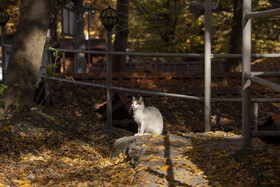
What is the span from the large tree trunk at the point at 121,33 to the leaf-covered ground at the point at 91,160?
8359mm

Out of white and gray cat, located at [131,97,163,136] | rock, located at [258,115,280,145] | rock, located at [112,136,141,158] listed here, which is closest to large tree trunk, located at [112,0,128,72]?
white and gray cat, located at [131,97,163,136]

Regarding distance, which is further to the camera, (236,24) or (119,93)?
(236,24)

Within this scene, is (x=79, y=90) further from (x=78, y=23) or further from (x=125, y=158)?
(x=78, y=23)

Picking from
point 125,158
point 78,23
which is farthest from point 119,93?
point 78,23

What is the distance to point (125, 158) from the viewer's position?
5.38 m

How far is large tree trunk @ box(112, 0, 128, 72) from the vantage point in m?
16.0

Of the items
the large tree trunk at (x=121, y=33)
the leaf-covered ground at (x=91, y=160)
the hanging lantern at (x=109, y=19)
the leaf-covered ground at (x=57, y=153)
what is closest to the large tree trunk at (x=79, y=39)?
the large tree trunk at (x=121, y=33)

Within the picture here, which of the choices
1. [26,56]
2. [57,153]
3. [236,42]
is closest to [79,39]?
[236,42]

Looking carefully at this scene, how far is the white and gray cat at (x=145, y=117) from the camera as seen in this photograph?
6281 millimetres

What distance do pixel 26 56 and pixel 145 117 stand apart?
2333 mm

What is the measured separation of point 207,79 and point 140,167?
85.4 inches

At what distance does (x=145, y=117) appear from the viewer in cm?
631

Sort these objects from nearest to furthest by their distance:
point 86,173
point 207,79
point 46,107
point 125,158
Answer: point 86,173 < point 125,158 < point 207,79 < point 46,107

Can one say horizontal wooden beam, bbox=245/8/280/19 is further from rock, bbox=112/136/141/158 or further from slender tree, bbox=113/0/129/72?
slender tree, bbox=113/0/129/72
